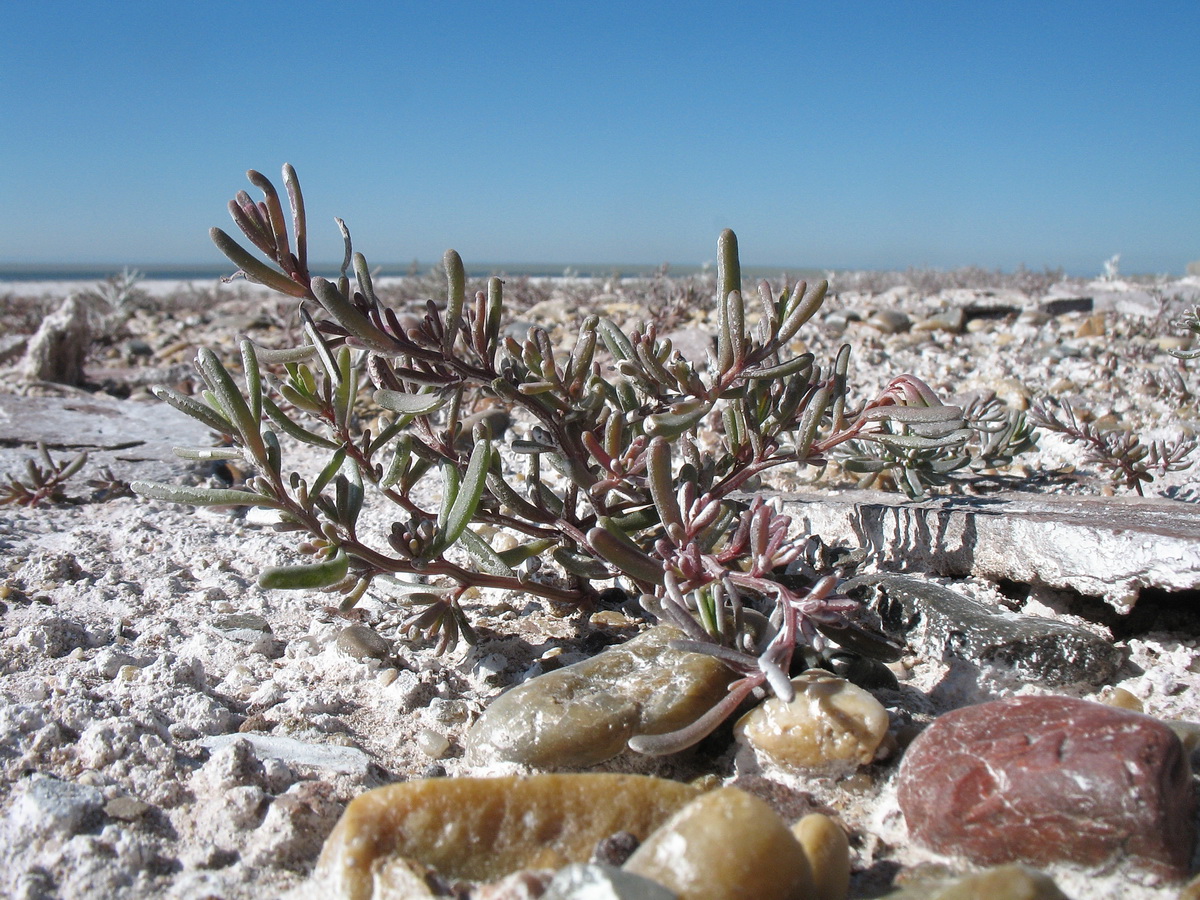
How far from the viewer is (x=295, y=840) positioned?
5.67 ft

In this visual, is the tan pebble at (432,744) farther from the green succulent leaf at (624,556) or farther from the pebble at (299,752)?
the green succulent leaf at (624,556)

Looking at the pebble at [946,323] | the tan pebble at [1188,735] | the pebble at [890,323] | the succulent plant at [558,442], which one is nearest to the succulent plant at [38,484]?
the succulent plant at [558,442]

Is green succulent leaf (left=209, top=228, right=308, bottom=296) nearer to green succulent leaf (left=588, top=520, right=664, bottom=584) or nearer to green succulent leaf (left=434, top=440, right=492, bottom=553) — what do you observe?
green succulent leaf (left=434, top=440, right=492, bottom=553)

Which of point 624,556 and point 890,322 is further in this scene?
point 890,322

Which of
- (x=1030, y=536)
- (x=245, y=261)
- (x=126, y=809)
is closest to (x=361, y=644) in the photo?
(x=126, y=809)

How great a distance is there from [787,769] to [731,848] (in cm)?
56

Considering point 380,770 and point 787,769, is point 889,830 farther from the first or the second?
point 380,770

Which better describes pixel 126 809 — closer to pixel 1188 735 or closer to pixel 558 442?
pixel 558 442

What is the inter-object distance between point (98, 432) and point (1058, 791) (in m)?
4.97

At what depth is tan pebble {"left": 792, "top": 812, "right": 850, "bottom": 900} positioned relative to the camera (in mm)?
1523

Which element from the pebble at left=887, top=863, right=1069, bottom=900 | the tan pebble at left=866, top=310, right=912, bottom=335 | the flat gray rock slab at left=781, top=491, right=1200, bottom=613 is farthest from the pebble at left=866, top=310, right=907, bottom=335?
the pebble at left=887, top=863, right=1069, bottom=900

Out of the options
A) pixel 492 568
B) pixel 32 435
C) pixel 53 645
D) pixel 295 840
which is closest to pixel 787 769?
pixel 492 568

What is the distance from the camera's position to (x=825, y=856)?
1547 millimetres

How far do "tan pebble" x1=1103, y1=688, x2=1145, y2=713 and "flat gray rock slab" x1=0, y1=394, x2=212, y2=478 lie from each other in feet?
13.2
